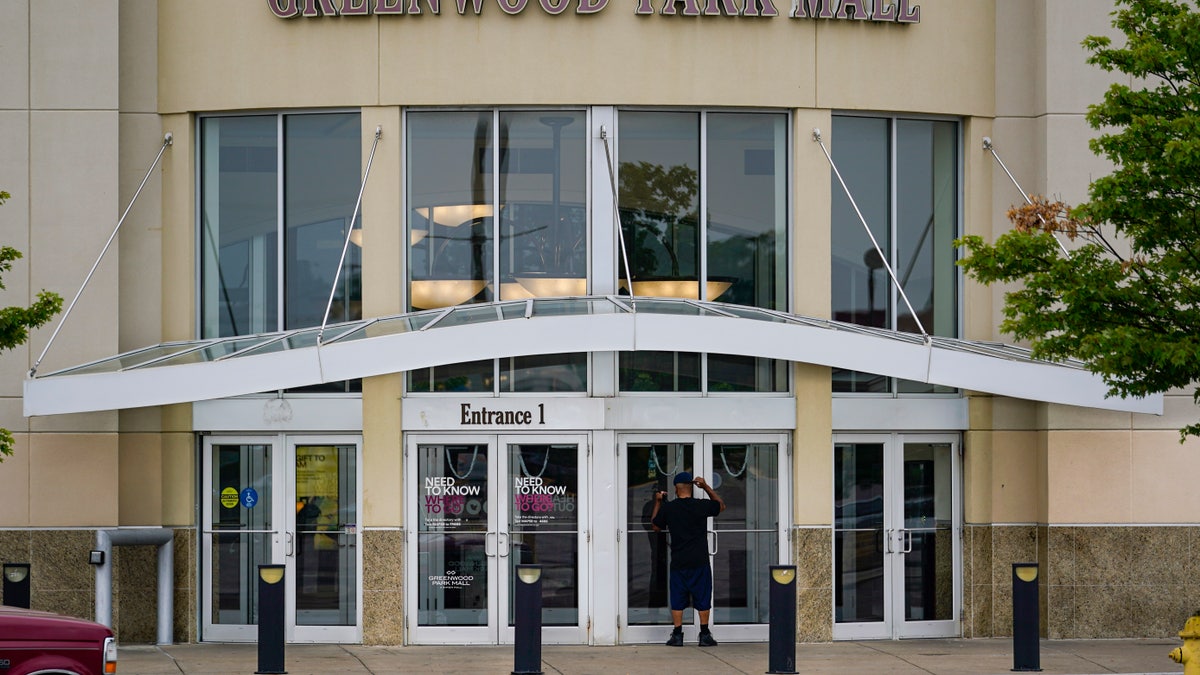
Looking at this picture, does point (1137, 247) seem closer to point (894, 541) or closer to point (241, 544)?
point (894, 541)

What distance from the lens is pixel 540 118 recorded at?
1691 centimetres

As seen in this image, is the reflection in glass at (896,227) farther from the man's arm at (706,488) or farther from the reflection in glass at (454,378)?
the reflection in glass at (454,378)

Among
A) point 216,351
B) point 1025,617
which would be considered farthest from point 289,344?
point 1025,617

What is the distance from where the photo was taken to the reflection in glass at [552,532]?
1647 centimetres

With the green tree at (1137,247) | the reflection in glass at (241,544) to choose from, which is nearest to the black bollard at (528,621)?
the reflection in glass at (241,544)

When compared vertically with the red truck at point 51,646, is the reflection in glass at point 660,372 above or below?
above

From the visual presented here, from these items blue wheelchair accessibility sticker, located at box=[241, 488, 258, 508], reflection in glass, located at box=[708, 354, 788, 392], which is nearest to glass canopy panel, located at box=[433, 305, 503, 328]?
reflection in glass, located at box=[708, 354, 788, 392]

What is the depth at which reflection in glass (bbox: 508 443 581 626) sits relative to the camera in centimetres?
1647

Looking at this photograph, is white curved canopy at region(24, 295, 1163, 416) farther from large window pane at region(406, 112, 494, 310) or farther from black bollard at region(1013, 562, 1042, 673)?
black bollard at region(1013, 562, 1042, 673)

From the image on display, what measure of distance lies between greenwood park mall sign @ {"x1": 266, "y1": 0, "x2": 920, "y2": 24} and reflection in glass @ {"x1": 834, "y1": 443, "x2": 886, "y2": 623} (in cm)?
502

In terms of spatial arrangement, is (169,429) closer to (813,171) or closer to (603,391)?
(603,391)

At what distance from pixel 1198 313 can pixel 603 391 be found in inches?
253

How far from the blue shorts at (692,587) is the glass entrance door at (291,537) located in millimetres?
3602

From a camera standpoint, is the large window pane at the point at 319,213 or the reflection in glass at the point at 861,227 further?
the reflection in glass at the point at 861,227
